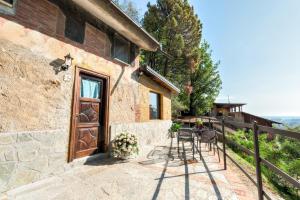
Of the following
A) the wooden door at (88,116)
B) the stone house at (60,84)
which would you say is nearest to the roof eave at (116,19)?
the stone house at (60,84)

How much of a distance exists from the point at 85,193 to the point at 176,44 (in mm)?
12535

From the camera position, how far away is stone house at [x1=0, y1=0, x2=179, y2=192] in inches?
106

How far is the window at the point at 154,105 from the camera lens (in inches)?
299

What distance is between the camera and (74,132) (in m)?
3.74

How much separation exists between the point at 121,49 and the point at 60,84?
8.65 ft

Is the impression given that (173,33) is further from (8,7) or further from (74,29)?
(8,7)

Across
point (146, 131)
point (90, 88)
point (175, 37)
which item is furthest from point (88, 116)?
point (175, 37)

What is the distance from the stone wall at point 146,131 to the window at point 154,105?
455 mm

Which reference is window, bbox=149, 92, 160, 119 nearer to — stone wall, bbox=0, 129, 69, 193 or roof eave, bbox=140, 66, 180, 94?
roof eave, bbox=140, 66, 180, 94

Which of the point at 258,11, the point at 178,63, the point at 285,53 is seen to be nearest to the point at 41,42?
the point at 258,11

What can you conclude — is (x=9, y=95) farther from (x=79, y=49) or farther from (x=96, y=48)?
(x=96, y=48)

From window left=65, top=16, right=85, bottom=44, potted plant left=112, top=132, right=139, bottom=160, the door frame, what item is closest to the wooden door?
the door frame

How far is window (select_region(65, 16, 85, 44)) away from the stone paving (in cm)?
304

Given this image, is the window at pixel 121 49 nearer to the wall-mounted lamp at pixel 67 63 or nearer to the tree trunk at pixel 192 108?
the wall-mounted lamp at pixel 67 63
